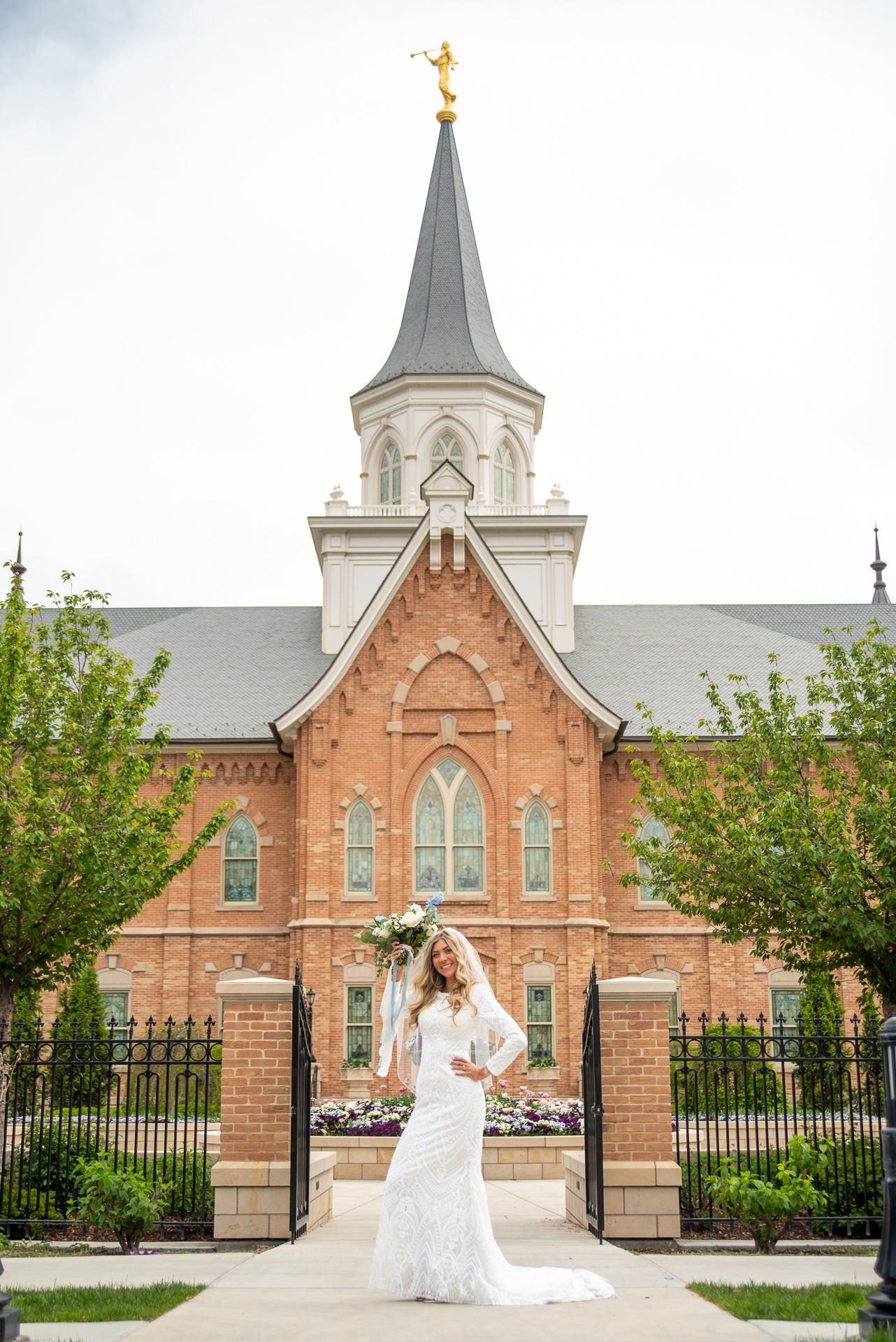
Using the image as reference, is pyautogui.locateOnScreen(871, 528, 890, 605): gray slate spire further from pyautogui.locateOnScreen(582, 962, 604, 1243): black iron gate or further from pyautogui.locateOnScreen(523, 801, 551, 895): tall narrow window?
pyautogui.locateOnScreen(582, 962, 604, 1243): black iron gate

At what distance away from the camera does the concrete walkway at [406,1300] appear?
6.36 meters

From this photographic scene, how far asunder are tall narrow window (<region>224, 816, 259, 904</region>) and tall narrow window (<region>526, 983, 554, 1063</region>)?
6551 mm

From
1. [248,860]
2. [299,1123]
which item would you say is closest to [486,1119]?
[299,1123]

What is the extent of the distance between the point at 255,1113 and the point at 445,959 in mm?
3635

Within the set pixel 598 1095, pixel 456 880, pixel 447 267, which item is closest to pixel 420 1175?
pixel 598 1095

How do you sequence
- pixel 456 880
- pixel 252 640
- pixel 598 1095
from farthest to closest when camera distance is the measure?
pixel 252 640
pixel 456 880
pixel 598 1095

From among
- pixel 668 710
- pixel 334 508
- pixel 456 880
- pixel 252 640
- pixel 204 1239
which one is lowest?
pixel 204 1239

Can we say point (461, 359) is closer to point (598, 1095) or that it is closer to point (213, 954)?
point (213, 954)

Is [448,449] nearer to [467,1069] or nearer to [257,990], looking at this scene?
[257,990]

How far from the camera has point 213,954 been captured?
90.0ft

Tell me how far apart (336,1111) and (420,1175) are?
1099 cm

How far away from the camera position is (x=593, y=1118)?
10383 mm

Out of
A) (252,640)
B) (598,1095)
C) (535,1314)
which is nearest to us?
(535,1314)

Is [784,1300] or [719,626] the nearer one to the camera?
[784,1300]
